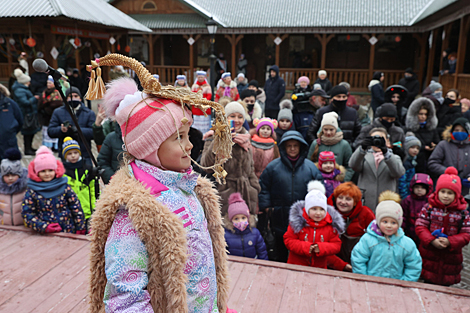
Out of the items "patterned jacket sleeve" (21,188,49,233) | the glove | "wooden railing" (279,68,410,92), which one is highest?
"wooden railing" (279,68,410,92)

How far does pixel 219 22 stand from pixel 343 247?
49.2 ft

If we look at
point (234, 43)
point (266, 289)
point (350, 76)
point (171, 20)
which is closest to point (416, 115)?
point (266, 289)

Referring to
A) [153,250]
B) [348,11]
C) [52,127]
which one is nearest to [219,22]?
[348,11]

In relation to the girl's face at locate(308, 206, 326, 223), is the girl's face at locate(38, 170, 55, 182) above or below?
above

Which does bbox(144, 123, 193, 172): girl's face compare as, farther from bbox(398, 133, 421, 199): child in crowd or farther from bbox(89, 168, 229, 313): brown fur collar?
bbox(398, 133, 421, 199): child in crowd

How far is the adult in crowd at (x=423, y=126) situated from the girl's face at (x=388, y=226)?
92.8 inches

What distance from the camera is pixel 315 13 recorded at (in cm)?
1677

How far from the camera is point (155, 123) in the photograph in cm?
146

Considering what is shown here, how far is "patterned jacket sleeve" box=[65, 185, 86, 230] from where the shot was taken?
3920 millimetres

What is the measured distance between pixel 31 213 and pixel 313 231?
2791 mm

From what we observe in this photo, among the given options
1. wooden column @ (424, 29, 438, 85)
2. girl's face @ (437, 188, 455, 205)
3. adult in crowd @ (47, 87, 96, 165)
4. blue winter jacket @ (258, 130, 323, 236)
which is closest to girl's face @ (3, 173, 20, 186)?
adult in crowd @ (47, 87, 96, 165)

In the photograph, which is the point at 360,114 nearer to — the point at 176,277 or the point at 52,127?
the point at 52,127

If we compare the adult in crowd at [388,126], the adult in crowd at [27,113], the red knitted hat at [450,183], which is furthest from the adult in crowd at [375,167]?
the adult in crowd at [27,113]

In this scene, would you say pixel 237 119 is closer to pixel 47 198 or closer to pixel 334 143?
pixel 334 143
